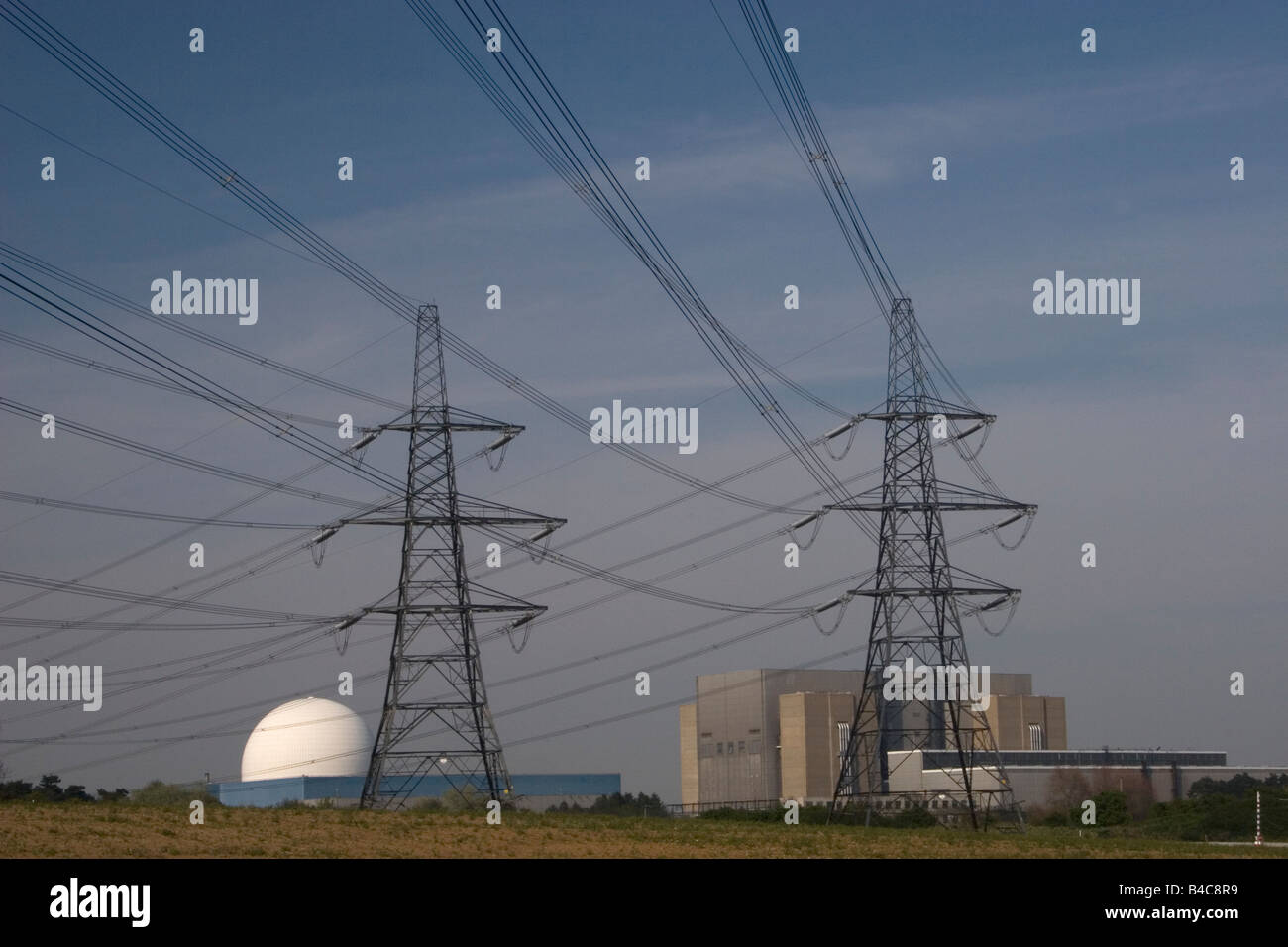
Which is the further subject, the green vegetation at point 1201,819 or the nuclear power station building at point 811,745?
the nuclear power station building at point 811,745

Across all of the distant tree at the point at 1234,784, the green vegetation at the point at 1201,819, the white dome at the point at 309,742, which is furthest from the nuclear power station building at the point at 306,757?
the distant tree at the point at 1234,784

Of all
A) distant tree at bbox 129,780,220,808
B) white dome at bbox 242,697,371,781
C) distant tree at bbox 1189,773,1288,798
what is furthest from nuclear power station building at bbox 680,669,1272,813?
distant tree at bbox 129,780,220,808

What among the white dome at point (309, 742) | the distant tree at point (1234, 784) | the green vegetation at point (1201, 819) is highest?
the white dome at point (309, 742)

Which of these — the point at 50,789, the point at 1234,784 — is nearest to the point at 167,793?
the point at 50,789

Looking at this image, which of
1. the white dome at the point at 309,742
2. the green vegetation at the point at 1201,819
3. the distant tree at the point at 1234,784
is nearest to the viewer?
the green vegetation at the point at 1201,819

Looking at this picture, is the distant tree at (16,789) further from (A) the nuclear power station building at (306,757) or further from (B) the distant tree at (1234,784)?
(B) the distant tree at (1234,784)

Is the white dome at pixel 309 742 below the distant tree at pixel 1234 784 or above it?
above
